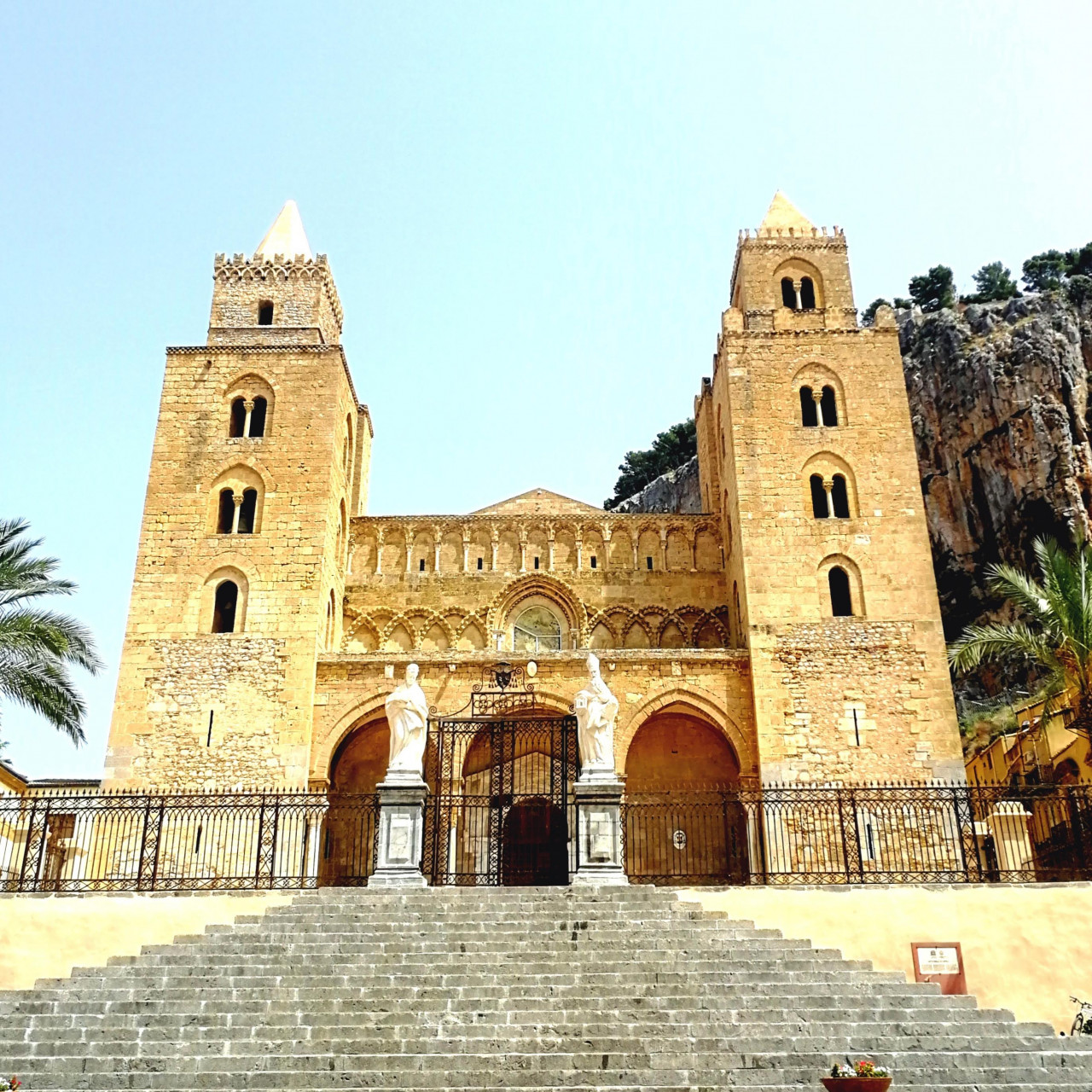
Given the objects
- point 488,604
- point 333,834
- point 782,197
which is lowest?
point 333,834

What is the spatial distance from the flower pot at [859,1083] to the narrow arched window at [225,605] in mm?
19103

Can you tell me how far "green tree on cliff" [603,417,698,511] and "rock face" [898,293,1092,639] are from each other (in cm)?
2295

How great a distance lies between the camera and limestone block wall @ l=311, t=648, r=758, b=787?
24.6m

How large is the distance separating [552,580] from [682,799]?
7044 millimetres

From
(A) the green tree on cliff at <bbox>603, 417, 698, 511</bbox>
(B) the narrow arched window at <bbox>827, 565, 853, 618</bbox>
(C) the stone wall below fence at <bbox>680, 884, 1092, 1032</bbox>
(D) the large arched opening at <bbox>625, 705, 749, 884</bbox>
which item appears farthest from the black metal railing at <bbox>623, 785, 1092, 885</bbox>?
(A) the green tree on cliff at <bbox>603, 417, 698, 511</bbox>

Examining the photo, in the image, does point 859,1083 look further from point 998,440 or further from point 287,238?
point 998,440

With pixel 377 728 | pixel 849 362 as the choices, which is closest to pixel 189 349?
pixel 377 728

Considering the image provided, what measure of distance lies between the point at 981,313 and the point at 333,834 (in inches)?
1418

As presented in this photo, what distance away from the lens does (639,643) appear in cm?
2928

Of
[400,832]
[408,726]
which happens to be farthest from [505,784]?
[400,832]

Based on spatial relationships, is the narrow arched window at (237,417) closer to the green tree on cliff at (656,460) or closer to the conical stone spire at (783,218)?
the conical stone spire at (783,218)

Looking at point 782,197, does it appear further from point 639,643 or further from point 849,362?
point 639,643

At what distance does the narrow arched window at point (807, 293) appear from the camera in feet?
99.8

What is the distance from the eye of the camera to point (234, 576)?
26.1m
